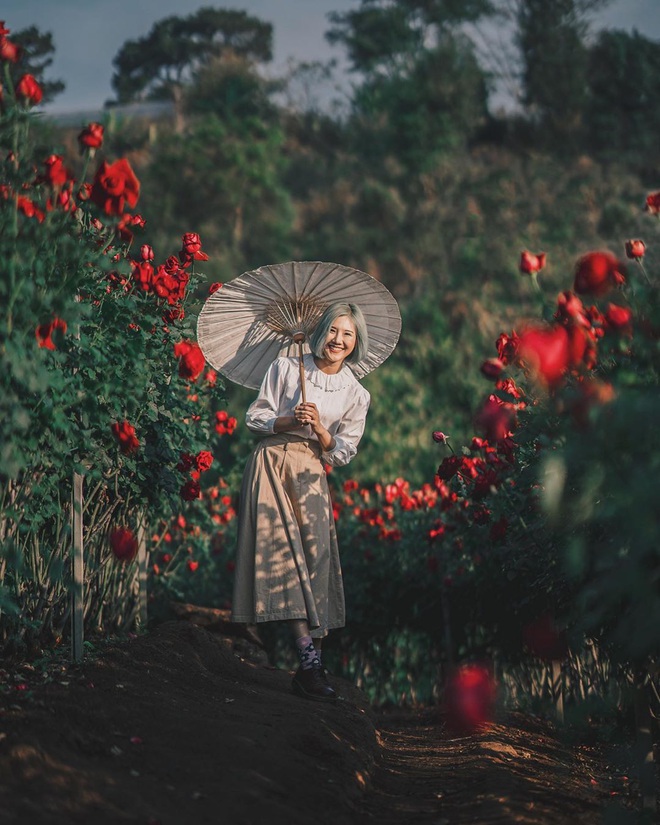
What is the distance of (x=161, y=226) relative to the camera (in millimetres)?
22406

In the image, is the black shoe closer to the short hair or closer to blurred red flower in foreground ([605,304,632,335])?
the short hair

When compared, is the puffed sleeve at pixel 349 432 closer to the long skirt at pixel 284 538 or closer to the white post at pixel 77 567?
the long skirt at pixel 284 538

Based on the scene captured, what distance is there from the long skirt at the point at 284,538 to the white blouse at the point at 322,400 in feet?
0.35

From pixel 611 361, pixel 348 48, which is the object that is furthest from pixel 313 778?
pixel 348 48

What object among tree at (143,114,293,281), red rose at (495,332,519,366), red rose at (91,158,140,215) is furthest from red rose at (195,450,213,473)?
tree at (143,114,293,281)

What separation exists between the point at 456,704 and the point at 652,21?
71.3 feet

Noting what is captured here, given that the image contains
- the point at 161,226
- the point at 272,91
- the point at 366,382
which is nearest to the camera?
the point at 366,382

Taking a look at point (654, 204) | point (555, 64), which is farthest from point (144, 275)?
point (555, 64)

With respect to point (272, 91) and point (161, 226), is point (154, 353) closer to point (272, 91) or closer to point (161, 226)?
point (161, 226)

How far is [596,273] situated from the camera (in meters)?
2.56

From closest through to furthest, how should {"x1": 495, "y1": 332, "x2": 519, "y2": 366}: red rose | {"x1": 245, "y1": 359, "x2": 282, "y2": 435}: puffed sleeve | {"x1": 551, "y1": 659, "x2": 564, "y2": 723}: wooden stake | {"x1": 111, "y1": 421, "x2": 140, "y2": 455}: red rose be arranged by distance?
{"x1": 111, "y1": 421, "x2": 140, "y2": 455}: red rose, {"x1": 495, "y1": 332, "x2": 519, "y2": 366}: red rose, {"x1": 245, "y1": 359, "x2": 282, "y2": 435}: puffed sleeve, {"x1": 551, "y1": 659, "x2": 564, "y2": 723}: wooden stake

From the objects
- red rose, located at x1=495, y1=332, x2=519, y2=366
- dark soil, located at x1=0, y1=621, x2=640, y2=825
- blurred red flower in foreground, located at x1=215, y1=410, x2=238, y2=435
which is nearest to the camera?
dark soil, located at x1=0, y1=621, x2=640, y2=825

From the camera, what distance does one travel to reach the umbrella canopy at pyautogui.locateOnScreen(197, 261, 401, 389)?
14.4 ft

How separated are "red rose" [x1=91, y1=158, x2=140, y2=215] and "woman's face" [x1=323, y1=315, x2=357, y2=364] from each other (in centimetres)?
141
